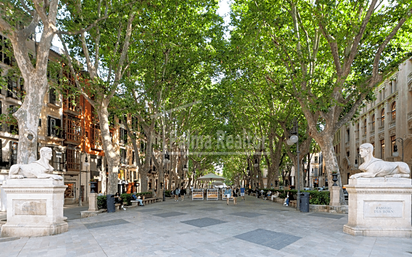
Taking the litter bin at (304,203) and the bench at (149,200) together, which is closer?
the litter bin at (304,203)

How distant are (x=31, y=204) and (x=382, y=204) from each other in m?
10.7

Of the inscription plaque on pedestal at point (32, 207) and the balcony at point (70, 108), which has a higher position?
the balcony at point (70, 108)

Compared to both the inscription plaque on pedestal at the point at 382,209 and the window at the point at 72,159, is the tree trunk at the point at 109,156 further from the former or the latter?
the window at the point at 72,159

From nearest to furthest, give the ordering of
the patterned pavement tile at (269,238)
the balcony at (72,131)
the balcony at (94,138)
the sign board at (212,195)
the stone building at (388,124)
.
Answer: the patterned pavement tile at (269,238) < the stone building at (388,124) < the sign board at (212,195) < the balcony at (72,131) < the balcony at (94,138)

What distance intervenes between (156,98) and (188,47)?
529cm

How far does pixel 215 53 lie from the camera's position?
1909 centimetres

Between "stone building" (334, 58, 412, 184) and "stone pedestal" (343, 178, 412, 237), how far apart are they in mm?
13016

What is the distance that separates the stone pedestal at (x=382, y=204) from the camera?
339 inches

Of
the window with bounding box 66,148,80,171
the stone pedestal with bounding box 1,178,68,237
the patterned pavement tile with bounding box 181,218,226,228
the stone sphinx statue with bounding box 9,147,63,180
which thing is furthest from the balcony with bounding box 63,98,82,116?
the patterned pavement tile with bounding box 181,218,226,228

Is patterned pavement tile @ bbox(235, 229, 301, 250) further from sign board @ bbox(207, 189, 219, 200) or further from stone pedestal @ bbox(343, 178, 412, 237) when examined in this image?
sign board @ bbox(207, 189, 219, 200)

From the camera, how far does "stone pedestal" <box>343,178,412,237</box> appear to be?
8.61m

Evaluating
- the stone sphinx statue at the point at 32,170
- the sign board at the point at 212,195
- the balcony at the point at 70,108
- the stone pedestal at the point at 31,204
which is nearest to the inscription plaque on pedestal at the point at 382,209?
the stone pedestal at the point at 31,204

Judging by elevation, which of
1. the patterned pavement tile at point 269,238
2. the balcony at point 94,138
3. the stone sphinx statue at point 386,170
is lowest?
the patterned pavement tile at point 269,238

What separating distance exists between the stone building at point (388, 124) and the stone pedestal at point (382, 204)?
13.0 metres
